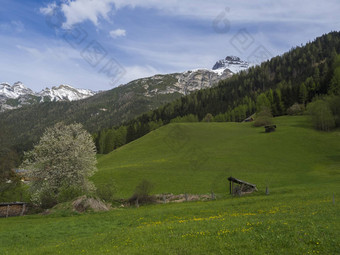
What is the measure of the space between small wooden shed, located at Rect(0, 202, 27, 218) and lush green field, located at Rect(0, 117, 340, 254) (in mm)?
5472

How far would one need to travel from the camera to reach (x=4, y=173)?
184 feet

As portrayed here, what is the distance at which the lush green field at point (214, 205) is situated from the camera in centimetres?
1426

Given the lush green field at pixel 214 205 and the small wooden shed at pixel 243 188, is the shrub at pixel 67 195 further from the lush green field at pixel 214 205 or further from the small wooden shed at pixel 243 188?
the small wooden shed at pixel 243 188

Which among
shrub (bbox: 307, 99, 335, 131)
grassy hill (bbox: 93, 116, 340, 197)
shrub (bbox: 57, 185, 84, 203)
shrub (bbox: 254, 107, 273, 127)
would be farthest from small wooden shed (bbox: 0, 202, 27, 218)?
shrub (bbox: 254, 107, 273, 127)

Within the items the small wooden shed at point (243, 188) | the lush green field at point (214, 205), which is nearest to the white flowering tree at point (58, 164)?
the lush green field at point (214, 205)

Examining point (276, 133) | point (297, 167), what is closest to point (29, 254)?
point (297, 167)

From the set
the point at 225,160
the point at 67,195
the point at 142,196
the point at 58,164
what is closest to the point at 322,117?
the point at 225,160

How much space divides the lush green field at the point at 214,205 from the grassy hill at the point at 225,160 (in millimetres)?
265

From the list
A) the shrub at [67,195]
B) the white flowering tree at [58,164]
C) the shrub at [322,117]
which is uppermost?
the shrub at [322,117]

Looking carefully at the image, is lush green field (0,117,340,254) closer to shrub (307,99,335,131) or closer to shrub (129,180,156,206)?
shrub (129,180,156,206)

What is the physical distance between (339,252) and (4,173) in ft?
209

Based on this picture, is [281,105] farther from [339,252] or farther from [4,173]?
[339,252]

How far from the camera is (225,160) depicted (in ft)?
263

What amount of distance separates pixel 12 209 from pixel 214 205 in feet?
114
